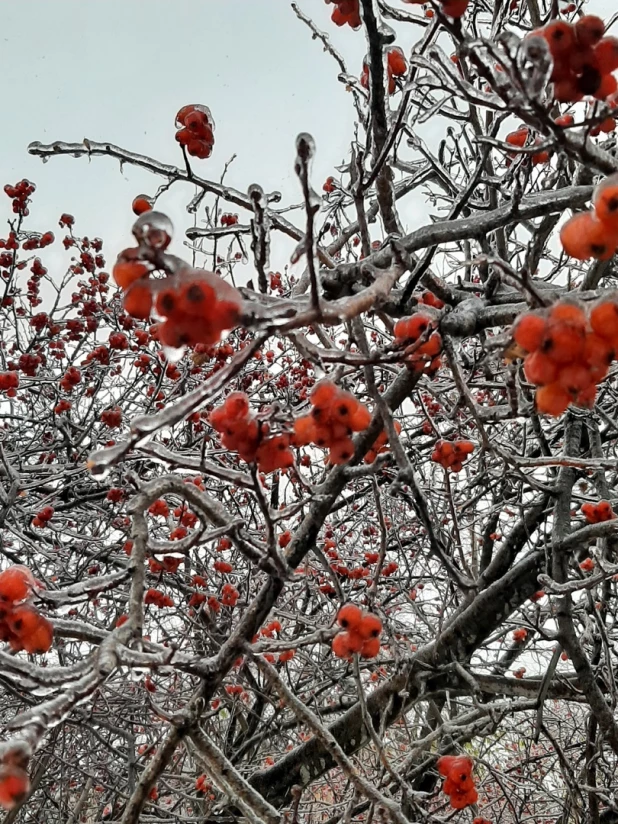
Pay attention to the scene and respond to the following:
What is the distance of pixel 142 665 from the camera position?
1309mm

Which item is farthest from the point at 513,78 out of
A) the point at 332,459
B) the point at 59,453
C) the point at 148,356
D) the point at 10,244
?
the point at 59,453

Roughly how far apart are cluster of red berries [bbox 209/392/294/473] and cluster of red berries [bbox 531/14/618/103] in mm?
921

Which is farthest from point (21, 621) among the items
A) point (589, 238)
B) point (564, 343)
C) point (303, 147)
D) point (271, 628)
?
point (271, 628)

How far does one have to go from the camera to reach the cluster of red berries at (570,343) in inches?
42.1

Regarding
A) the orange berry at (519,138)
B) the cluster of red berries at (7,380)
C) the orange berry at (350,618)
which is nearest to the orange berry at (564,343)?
the orange berry at (350,618)

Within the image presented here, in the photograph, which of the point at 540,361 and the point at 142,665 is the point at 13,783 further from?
the point at 540,361

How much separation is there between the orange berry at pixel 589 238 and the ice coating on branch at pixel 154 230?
0.70 meters

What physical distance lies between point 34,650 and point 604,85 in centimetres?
171

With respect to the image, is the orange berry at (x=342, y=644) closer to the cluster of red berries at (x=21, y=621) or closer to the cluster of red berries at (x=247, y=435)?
the cluster of red berries at (x=247, y=435)

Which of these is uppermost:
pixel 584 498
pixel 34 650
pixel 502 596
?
pixel 584 498

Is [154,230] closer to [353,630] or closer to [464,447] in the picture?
[353,630]

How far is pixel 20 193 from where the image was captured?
5531mm

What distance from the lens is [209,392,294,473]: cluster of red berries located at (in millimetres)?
1448

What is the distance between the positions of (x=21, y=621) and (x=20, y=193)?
5.08m
